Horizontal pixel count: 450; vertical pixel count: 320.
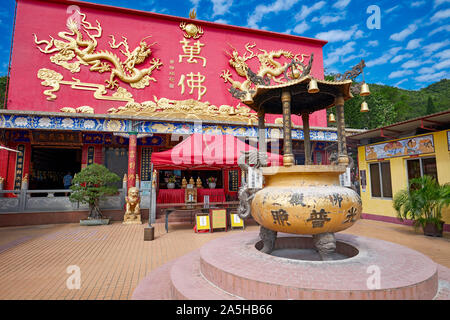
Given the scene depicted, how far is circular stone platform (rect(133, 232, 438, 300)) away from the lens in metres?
2.19

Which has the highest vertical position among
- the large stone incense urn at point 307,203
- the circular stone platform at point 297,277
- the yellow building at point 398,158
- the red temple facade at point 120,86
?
the red temple facade at point 120,86

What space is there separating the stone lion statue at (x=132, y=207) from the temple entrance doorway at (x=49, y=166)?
20.9 feet

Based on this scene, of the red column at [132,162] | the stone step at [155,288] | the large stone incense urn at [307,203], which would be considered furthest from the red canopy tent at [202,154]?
the stone step at [155,288]

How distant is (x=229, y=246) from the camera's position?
12.3 feet

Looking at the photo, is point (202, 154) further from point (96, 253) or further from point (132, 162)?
point (96, 253)

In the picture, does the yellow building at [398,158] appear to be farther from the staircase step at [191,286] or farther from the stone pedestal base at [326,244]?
the staircase step at [191,286]

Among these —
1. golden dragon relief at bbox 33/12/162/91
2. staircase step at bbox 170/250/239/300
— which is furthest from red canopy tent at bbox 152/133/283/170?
golden dragon relief at bbox 33/12/162/91

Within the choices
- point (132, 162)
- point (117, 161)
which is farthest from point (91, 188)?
point (117, 161)

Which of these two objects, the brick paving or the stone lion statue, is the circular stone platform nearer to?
the brick paving

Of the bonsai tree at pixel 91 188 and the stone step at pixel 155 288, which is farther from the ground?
the bonsai tree at pixel 91 188

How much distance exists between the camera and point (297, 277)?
2422 mm

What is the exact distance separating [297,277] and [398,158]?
30.0 ft

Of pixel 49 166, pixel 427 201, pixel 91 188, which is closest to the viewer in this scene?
pixel 427 201

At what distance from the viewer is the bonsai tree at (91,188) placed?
29.3 ft
